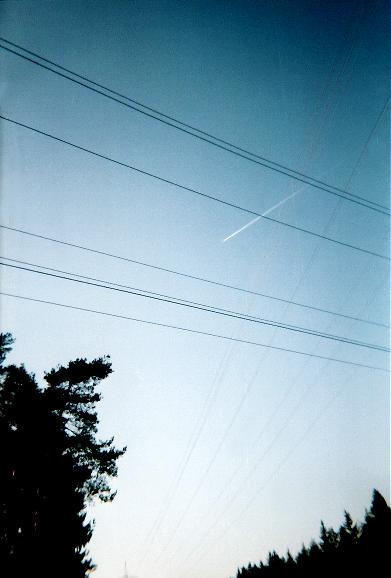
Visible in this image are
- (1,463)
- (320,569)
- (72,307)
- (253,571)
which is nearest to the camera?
(72,307)

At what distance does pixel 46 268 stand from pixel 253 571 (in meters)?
70.1

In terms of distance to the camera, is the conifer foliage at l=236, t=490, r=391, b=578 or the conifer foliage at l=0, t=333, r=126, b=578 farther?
the conifer foliage at l=236, t=490, r=391, b=578

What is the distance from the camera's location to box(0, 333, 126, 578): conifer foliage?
1550 cm

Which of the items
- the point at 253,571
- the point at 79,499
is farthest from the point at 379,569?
the point at 253,571

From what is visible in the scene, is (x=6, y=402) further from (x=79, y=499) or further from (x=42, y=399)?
(x=79, y=499)

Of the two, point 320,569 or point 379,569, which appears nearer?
point 379,569

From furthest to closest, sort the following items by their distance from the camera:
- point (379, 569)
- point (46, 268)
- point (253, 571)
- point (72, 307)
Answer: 1. point (253, 571)
2. point (379, 569)
3. point (72, 307)
4. point (46, 268)

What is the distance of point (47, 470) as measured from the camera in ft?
52.7

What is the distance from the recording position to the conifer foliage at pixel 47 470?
1550cm

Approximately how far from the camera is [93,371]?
19.0m

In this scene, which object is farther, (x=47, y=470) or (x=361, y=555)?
(x=361, y=555)

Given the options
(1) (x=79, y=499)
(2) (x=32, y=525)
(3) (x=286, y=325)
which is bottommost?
(2) (x=32, y=525)

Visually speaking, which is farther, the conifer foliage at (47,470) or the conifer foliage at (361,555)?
the conifer foliage at (361,555)

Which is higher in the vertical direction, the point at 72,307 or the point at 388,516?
the point at 388,516
